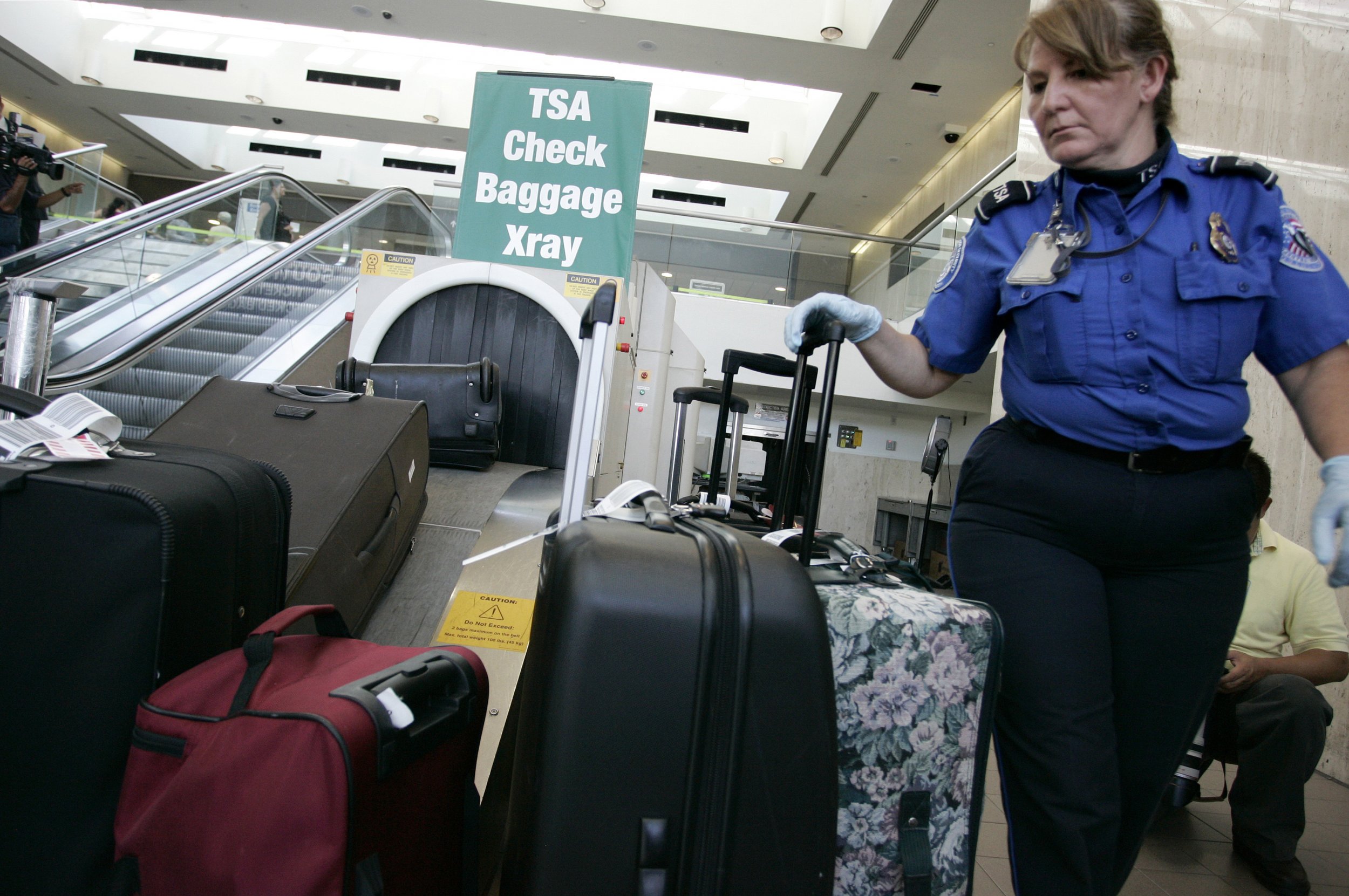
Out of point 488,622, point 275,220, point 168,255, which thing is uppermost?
point 275,220

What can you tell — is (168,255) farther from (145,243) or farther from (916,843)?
(916,843)

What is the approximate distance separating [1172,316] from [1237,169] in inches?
10.0

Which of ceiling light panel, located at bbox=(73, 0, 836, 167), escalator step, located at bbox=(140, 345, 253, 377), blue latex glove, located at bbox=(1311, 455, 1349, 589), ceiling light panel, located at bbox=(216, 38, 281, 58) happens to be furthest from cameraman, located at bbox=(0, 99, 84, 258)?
ceiling light panel, located at bbox=(216, 38, 281, 58)

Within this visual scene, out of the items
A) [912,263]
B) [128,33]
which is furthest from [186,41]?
[912,263]

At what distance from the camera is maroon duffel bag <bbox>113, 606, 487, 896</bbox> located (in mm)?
884

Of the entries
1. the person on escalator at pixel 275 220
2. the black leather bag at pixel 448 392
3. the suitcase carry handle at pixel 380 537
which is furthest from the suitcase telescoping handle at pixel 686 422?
the person on escalator at pixel 275 220

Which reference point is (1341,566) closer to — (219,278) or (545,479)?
(545,479)

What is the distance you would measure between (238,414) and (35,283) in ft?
2.19

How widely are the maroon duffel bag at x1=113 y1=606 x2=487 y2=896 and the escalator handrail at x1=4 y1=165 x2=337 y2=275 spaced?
4.43 metres

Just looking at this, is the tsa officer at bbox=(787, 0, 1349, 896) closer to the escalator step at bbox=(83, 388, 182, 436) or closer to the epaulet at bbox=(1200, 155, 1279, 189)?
the epaulet at bbox=(1200, 155, 1279, 189)

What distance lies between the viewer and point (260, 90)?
44.1ft

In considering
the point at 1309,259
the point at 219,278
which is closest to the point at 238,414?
the point at 1309,259

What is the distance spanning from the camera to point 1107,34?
1.01 m

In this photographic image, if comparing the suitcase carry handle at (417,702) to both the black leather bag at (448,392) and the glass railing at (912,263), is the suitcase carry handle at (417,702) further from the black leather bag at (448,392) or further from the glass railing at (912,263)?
the glass railing at (912,263)
